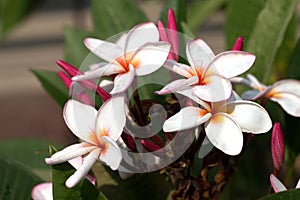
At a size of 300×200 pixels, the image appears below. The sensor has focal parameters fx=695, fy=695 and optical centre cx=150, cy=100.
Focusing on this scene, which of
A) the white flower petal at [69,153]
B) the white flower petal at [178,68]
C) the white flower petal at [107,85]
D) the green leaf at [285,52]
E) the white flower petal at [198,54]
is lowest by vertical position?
the green leaf at [285,52]

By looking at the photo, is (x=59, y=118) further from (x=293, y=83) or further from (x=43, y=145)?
(x=293, y=83)

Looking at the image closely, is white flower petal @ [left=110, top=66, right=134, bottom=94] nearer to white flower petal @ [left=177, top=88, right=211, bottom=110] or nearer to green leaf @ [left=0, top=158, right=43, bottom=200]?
white flower petal @ [left=177, top=88, right=211, bottom=110]

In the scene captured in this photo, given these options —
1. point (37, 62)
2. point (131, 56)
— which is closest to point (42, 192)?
point (131, 56)

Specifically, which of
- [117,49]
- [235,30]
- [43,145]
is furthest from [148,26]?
[43,145]

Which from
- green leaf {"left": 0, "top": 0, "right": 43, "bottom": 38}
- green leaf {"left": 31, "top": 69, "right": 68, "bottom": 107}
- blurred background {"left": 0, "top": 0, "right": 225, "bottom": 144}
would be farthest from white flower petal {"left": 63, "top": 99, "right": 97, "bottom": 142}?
blurred background {"left": 0, "top": 0, "right": 225, "bottom": 144}

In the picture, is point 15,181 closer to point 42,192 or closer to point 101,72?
point 42,192

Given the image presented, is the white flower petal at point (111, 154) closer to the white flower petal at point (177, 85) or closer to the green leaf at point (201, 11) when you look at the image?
the white flower petal at point (177, 85)

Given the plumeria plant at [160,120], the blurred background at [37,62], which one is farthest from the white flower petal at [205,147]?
the blurred background at [37,62]
